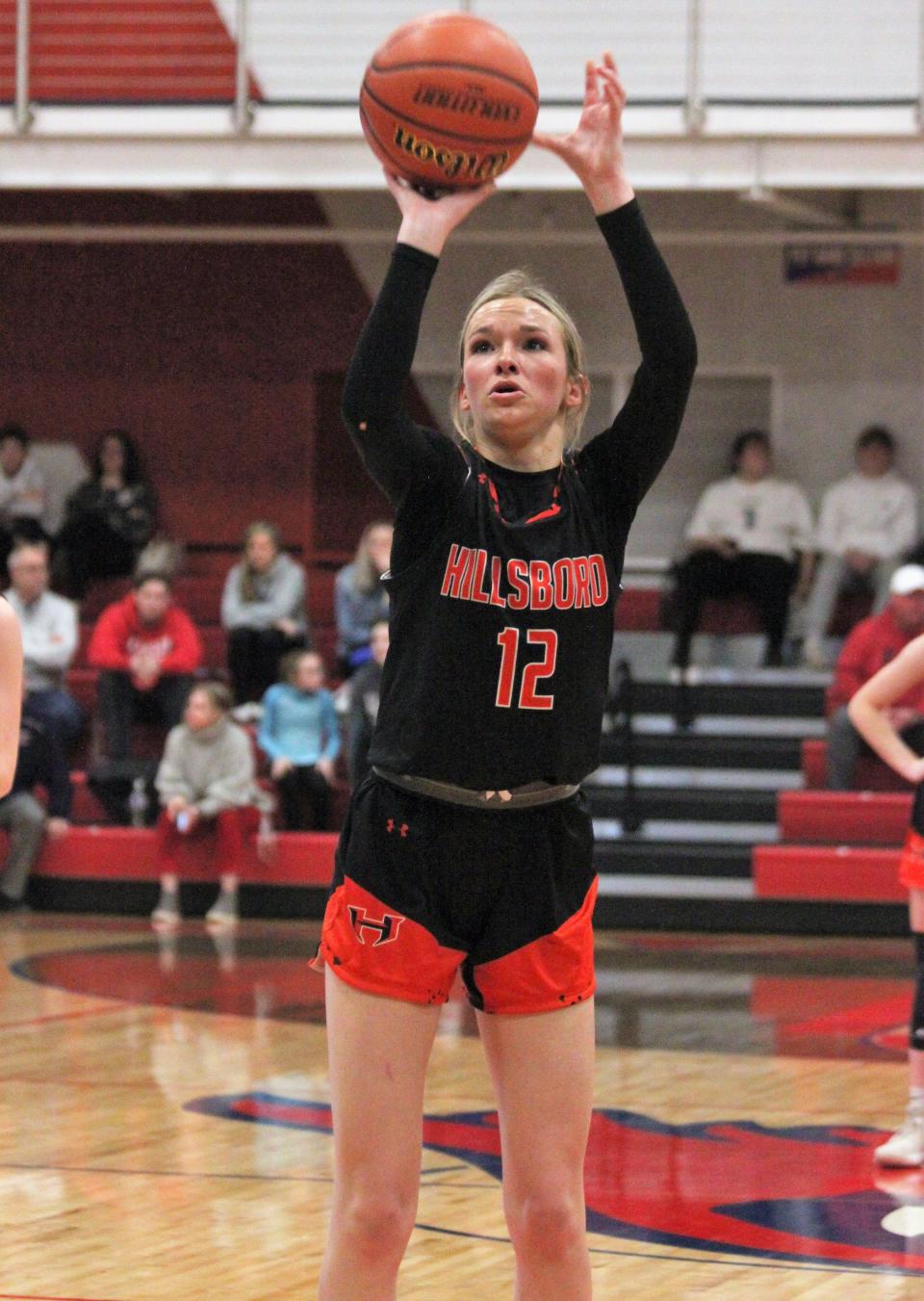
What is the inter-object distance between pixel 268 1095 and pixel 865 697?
7.19ft

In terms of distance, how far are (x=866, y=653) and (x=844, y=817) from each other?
2.96 ft

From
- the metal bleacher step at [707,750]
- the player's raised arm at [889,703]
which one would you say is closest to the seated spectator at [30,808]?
the metal bleacher step at [707,750]

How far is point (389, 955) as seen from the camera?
112 inches

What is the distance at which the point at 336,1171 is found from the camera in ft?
9.37

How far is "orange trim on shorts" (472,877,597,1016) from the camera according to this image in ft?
9.38

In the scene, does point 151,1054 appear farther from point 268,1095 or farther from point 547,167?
point 547,167

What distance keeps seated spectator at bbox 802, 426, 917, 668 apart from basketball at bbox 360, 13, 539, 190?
9.40 meters

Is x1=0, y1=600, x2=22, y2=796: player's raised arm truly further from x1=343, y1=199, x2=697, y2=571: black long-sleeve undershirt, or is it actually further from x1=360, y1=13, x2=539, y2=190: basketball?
x1=360, y1=13, x2=539, y2=190: basketball

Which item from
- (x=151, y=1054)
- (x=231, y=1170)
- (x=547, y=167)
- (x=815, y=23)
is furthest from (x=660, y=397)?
(x=815, y=23)

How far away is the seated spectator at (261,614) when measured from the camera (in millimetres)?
11805

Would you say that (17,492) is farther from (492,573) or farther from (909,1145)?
(492,573)

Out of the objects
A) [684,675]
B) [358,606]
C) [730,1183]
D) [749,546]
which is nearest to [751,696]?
[684,675]

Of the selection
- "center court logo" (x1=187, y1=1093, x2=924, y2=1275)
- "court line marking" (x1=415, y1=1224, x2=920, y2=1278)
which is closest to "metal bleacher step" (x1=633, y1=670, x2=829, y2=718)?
"center court logo" (x1=187, y1=1093, x2=924, y2=1275)

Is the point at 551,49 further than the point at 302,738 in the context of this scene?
No
